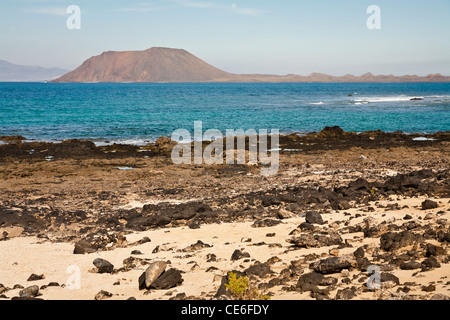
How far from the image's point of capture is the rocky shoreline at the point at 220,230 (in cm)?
781

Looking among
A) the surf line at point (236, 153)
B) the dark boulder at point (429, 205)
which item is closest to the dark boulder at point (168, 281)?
the dark boulder at point (429, 205)

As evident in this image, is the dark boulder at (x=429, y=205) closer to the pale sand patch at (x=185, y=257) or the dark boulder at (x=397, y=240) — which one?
Answer: the pale sand patch at (x=185, y=257)

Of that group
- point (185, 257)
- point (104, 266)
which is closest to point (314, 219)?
point (185, 257)

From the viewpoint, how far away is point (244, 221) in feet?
40.1

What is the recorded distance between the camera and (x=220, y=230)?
11469mm

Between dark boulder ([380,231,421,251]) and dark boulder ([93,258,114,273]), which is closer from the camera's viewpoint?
dark boulder ([380,231,421,251])

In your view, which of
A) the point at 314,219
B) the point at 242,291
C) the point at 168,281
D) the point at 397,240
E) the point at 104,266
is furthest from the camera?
the point at 314,219

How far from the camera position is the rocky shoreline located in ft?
25.6

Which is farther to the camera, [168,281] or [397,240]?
[397,240]

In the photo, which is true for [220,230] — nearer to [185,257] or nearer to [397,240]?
[185,257]

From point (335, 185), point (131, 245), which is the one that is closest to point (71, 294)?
point (131, 245)

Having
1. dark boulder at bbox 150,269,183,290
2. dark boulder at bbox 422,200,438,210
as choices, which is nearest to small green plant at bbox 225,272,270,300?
dark boulder at bbox 150,269,183,290

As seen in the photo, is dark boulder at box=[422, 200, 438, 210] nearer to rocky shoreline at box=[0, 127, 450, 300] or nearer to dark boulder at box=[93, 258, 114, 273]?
rocky shoreline at box=[0, 127, 450, 300]

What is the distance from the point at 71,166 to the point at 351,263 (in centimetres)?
1604
